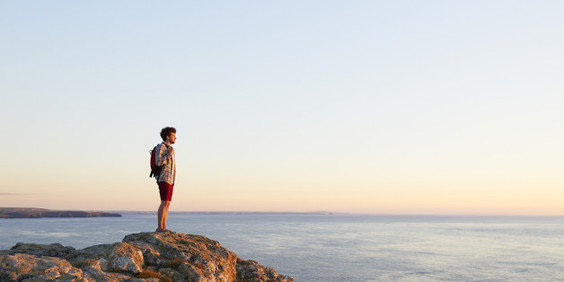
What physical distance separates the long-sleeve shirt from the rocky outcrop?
6.13 ft

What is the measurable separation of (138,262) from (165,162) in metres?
3.39

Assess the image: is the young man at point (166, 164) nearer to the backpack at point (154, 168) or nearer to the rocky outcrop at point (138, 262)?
the backpack at point (154, 168)

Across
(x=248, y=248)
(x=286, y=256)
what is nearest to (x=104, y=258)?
(x=286, y=256)

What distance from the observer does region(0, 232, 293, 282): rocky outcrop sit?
40.0 ft

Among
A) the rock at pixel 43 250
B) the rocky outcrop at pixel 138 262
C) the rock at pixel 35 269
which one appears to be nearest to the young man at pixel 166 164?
the rocky outcrop at pixel 138 262

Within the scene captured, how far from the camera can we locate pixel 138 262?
14.3 meters

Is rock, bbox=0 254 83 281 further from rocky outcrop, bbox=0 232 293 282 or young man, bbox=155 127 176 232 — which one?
young man, bbox=155 127 176 232

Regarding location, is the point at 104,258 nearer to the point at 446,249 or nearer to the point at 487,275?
the point at 487,275

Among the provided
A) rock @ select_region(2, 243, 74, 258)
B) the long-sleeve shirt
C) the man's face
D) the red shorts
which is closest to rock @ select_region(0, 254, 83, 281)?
rock @ select_region(2, 243, 74, 258)

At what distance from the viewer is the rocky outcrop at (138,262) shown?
12.2 m

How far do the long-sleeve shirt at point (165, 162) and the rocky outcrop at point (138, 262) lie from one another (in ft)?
6.13

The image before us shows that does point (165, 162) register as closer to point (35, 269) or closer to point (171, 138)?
point (171, 138)

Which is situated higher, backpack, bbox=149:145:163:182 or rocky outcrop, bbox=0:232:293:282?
backpack, bbox=149:145:163:182

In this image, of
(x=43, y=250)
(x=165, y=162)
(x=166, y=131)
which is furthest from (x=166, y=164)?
(x=43, y=250)
